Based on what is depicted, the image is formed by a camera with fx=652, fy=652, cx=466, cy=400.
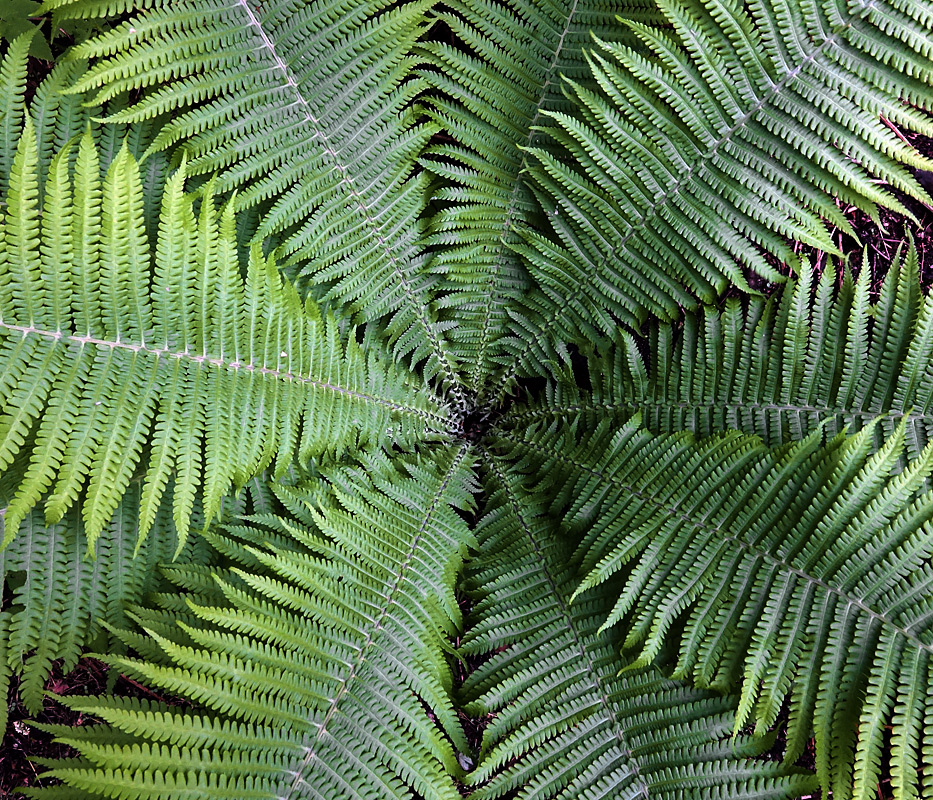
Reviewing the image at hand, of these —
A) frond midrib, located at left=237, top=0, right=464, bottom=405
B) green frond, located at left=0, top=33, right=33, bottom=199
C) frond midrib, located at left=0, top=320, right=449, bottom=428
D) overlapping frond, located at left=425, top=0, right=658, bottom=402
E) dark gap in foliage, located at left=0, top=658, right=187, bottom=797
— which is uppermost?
overlapping frond, located at left=425, top=0, right=658, bottom=402

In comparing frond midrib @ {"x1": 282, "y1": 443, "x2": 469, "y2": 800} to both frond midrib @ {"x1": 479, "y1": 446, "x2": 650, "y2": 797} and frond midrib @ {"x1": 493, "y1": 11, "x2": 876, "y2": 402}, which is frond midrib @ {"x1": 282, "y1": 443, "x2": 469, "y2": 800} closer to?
frond midrib @ {"x1": 479, "y1": 446, "x2": 650, "y2": 797}

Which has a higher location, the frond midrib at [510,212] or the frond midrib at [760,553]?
the frond midrib at [510,212]

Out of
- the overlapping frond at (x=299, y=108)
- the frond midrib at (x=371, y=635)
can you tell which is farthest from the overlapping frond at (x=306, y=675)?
the overlapping frond at (x=299, y=108)

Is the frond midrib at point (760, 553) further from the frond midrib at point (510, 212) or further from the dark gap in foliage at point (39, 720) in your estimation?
the dark gap in foliage at point (39, 720)

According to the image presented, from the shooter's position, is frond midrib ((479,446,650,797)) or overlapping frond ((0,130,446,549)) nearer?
overlapping frond ((0,130,446,549))

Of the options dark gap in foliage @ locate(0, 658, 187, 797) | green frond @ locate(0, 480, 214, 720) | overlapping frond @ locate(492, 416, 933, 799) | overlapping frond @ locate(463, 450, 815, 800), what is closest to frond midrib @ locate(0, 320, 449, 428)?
green frond @ locate(0, 480, 214, 720)

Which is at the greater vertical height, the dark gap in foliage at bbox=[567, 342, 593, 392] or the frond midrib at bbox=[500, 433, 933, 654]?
the dark gap in foliage at bbox=[567, 342, 593, 392]

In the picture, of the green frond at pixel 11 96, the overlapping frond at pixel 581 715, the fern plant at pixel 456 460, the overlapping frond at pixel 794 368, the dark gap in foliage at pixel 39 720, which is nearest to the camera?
the fern plant at pixel 456 460

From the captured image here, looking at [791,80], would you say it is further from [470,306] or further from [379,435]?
[379,435]
